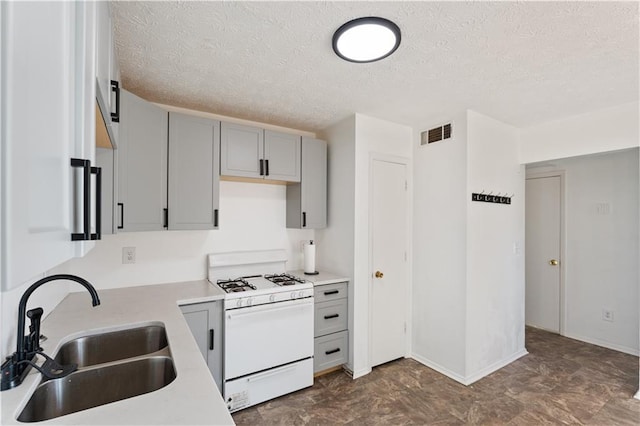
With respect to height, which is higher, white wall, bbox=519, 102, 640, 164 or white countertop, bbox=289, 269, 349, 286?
white wall, bbox=519, 102, 640, 164

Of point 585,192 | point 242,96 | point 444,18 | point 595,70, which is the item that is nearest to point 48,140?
point 444,18

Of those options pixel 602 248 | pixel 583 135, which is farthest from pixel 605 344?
pixel 583 135

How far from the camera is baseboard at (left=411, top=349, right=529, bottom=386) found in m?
2.78

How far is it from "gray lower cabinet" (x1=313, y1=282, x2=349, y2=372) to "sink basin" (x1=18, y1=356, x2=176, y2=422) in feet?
5.29

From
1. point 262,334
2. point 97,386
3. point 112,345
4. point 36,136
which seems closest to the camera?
point 36,136

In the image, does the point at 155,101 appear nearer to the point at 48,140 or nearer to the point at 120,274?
the point at 120,274

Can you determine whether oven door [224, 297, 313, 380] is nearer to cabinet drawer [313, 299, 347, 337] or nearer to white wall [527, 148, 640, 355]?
cabinet drawer [313, 299, 347, 337]

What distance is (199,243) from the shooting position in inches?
112

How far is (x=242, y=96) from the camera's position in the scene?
252 centimetres

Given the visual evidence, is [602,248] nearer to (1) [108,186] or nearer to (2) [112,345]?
(2) [112,345]

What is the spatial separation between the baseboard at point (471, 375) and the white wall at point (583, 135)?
6.85 feet

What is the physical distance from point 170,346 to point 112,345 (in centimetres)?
52

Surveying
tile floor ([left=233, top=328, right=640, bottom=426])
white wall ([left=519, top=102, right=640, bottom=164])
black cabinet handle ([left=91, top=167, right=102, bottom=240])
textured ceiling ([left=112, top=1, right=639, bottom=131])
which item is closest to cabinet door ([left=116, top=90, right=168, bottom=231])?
textured ceiling ([left=112, top=1, right=639, bottom=131])

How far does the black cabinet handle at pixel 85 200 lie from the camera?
75 centimetres
